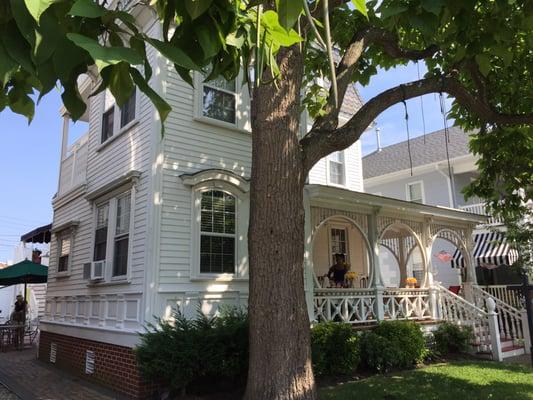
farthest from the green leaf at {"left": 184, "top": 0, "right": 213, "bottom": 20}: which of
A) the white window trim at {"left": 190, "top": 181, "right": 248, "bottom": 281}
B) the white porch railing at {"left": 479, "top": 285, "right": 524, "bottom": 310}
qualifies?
the white porch railing at {"left": 479, "top": 285, "right": 524, "bottom": 310}

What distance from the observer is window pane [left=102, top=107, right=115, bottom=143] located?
12.1m

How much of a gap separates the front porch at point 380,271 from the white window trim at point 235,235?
1614mm

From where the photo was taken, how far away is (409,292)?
512 inches

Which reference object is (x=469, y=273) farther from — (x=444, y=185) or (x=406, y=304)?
(x=444, y=185)

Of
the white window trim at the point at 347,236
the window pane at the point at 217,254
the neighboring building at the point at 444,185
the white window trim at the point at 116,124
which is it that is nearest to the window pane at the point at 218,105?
the white window trim at the point at 116,124

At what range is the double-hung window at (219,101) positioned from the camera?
422 inches

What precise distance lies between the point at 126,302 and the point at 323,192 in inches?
194

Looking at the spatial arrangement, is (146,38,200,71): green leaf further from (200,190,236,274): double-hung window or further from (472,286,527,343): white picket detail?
(472,286,527,343): white picket detail

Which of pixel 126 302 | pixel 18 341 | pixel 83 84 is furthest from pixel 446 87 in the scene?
pixel 18 341

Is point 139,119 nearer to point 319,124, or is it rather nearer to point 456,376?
point 319,124

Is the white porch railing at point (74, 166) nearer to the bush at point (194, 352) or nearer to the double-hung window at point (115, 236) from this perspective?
the double-hung window at point (115, 236)

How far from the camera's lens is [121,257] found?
10289 mm

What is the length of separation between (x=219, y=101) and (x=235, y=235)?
318 centimetres

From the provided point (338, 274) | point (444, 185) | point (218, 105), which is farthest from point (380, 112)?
point (444, 185)
